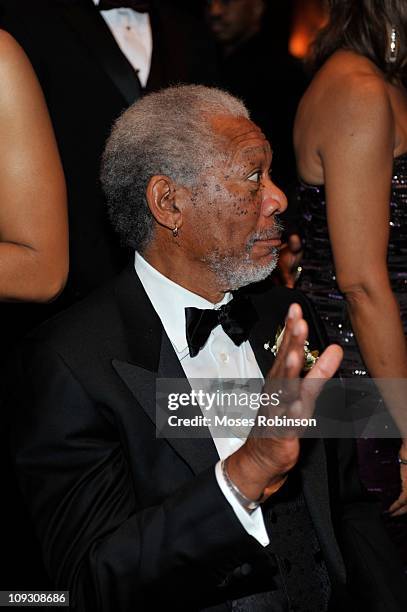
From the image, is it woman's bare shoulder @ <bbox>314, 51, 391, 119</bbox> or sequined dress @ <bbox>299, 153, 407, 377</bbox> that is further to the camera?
sequined dress @ <bbox>299, 153, 407, 377</bbox>

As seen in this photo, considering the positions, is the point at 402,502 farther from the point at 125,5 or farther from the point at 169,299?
the point at 125,5

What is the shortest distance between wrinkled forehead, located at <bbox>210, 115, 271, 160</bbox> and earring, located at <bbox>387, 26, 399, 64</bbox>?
25.3 inches

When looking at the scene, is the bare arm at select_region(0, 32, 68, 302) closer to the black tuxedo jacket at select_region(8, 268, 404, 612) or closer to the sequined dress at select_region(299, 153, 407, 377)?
A: the black tuxedo jacket at select_region(8, 268, 404, 612)

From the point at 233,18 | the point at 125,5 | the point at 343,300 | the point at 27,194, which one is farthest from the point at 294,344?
the point at 233,18

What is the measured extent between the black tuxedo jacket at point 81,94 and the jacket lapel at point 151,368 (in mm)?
484

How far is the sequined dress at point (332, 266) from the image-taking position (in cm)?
299

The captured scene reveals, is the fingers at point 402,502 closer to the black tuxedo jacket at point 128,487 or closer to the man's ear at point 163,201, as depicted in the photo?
the black tuxedo jacket at point 128,487

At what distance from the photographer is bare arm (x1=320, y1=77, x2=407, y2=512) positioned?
2.78 meters

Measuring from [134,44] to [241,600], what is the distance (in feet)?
Result: 5.72

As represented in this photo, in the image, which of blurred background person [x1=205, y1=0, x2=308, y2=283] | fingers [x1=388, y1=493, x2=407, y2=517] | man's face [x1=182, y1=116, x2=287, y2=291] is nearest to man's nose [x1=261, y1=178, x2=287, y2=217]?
man's face [x1=182, y1=116, x2=287, y2=291]

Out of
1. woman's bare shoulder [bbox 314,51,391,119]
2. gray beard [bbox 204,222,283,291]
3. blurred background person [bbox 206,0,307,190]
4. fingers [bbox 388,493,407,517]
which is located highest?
woman's bare shoulder [bbox 314,51,391,119]

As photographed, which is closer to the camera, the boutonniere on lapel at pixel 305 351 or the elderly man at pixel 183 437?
the elderly man at pixel 183 437

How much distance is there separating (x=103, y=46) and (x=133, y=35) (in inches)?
9.2

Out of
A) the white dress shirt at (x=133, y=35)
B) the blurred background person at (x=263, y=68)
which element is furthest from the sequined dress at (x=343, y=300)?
the blurred background person at (x=263, y=68)
